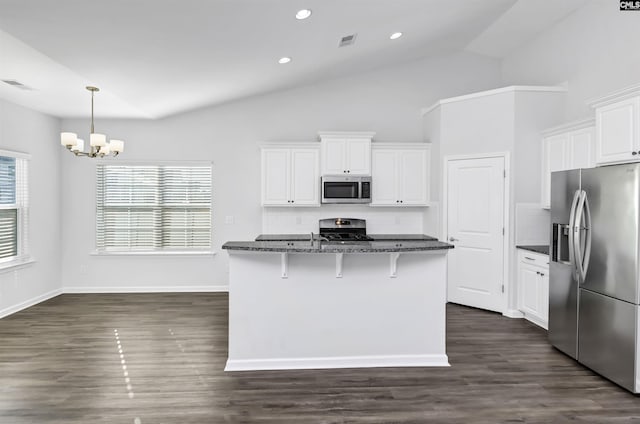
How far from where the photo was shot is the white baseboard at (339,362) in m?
3.46

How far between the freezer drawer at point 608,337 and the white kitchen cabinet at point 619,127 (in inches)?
45.8

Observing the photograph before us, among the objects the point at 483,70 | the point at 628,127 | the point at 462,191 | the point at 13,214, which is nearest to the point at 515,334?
the point at 462,191

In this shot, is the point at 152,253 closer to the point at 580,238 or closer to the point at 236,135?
the point at 236,135

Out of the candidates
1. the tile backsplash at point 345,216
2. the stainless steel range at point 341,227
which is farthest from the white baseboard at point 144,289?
the stainless steel range at point 341,227

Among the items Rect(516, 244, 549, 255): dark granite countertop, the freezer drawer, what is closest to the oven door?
Rect(516, 244, 549, 255): dark granite countertop

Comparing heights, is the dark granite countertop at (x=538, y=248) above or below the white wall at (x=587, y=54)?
below

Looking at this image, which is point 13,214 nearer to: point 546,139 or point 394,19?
point 394,19

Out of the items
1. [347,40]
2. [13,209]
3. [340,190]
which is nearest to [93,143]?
[13,209]

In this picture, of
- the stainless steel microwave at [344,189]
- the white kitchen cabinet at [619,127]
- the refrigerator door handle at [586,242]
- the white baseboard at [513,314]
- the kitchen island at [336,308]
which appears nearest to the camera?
the white kitchen cabinet at [619,127]

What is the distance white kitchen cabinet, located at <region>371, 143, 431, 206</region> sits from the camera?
19.8ft

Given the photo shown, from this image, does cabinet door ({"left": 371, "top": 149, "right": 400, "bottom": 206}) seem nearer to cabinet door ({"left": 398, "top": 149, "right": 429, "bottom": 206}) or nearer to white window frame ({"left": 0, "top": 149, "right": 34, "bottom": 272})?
cabinet door ({"left": 398, "top": 149, "right": 429, "bottom": 206})

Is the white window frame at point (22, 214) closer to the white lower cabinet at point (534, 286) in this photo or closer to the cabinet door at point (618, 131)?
the white lower cabinet at point (534, 286)

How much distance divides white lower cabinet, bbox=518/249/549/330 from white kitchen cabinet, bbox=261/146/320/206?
9.25 ft

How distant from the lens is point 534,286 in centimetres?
466
